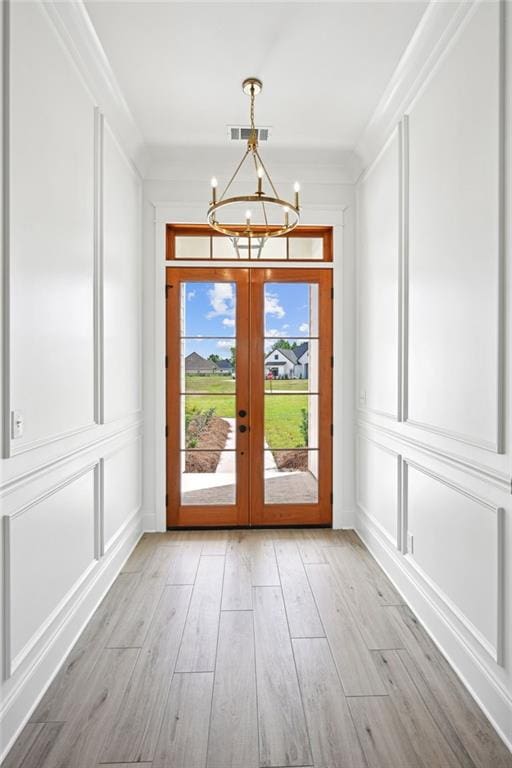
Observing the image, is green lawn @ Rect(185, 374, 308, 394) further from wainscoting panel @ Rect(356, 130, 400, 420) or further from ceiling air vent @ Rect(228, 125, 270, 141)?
ceiling air vent @ Rect(228, 125, 270, 141)

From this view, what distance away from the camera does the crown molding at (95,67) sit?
86.8 inches

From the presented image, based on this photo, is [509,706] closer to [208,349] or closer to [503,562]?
[503,562]

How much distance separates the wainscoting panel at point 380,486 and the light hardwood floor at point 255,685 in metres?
0.38

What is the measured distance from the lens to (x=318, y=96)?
3119mm

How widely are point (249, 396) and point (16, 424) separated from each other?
2.52 metres

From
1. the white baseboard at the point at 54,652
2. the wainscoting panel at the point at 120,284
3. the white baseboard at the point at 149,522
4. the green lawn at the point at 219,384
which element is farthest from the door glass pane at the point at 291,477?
the white baseboard at the point at 54,652

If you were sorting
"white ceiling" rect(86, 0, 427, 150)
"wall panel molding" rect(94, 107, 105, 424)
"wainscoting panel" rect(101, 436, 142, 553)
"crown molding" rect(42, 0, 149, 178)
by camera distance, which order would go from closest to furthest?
"crown molding" rect(42, 0, 149, 178) < "white ceiling" rect(86, 0, 427, 150) < "wall panel molding" rect(94, 107, 105, 424) < "wainscoting panel" rect(101, 436, 142, 553)

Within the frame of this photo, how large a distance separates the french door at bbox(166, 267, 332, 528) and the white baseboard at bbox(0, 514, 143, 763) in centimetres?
103

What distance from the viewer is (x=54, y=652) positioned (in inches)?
85.6

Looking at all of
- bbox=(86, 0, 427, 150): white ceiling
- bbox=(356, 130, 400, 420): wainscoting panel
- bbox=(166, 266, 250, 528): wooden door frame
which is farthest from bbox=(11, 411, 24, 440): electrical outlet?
A: bbox=(166, 266, 250, 528): wooden door frame

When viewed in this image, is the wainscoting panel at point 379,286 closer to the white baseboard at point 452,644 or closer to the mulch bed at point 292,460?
the mulch bed at point 292,460

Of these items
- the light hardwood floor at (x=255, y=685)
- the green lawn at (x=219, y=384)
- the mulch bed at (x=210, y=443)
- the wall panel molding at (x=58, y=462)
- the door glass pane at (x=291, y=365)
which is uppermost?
the door glass pane at (x=291, y=365)

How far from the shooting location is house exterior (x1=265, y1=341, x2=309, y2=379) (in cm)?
421

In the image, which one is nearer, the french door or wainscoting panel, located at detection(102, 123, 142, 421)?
wainscoting panel, located at detection(102, 123, 142, 421)
